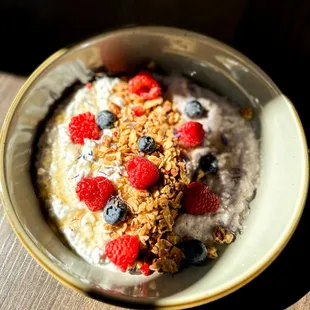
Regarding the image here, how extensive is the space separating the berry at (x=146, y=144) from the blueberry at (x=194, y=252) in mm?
233

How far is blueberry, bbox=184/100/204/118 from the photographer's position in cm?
121

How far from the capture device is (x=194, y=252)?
1038 mm

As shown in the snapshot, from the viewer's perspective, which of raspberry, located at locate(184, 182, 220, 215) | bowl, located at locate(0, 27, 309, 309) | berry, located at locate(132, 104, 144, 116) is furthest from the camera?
berry, located at locate(132, 104, 144, 116)

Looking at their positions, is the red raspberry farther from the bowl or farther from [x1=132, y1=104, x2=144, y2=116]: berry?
[x1=132, y1=104, x2=144, y2=116]: berry

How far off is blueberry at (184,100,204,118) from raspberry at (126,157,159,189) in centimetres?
22

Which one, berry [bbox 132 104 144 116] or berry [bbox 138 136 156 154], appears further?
berry [bbox 132 104 144 116]

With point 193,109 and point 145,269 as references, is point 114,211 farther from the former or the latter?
point 193,109

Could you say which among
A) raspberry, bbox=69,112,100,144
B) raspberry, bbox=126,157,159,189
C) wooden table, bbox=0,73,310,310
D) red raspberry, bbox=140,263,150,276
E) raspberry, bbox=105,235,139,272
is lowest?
wooden table, bbox=0,73,310,310

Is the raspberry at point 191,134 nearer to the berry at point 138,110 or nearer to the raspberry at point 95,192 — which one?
the berry at point 138,110

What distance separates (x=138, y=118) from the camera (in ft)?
3.92

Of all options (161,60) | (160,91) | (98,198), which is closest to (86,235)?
(98,198)

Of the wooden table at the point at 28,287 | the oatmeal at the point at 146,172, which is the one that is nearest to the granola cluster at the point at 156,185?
the oatmeal at the point at 146,172

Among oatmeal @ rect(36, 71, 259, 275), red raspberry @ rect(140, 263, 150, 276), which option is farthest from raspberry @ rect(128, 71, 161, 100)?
red raspberry @ rect(140, 263, 150, 276)

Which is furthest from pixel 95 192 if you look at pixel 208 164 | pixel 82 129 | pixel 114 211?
pixel 208 164
